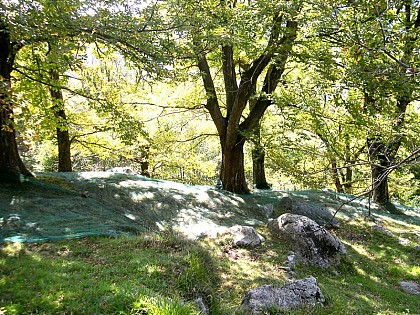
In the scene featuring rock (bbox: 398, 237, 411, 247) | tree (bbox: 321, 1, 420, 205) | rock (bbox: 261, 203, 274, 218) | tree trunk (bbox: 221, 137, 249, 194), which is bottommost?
rock (bbox: 398, 237, 411, 247)

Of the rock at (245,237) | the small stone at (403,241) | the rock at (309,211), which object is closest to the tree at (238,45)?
the rock at (309,211)

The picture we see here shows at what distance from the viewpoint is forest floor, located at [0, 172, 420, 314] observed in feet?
11.4

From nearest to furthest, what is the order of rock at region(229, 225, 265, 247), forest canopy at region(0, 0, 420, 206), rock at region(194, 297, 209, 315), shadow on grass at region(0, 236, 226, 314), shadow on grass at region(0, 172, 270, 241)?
shadow on grass at region(0, 236, 226, 314) < rock at region(194, 297, 209, 315) < forest canopy at region(0, 0, 420, 206) < shadow on grass at region(0, 172, 270, 241) < rock at region(229, 225, 265, 247)

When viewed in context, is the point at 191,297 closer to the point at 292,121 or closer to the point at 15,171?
the point at 15,171

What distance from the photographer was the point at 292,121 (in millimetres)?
9641

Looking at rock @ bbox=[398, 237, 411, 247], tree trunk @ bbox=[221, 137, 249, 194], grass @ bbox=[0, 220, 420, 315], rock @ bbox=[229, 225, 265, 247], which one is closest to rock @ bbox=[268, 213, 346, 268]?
grass @ bbox=[0, 220, 420, 315]

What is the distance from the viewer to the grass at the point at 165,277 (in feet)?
10.7

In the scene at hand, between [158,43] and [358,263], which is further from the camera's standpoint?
[358,263]

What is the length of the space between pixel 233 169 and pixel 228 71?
3111 mm

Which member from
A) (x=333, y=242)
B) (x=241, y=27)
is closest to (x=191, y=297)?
(x=333, y=242)

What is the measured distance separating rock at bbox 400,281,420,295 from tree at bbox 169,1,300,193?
5.23 metres

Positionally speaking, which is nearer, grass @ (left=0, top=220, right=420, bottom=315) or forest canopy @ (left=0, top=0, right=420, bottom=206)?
grass @ (left=0, top=220, right=420, bottom=315)

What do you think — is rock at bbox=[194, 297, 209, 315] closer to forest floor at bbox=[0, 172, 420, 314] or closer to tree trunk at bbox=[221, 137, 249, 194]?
forest floor at bbox=[0, 172, 420, 314]

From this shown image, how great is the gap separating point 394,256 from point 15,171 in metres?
8.61
